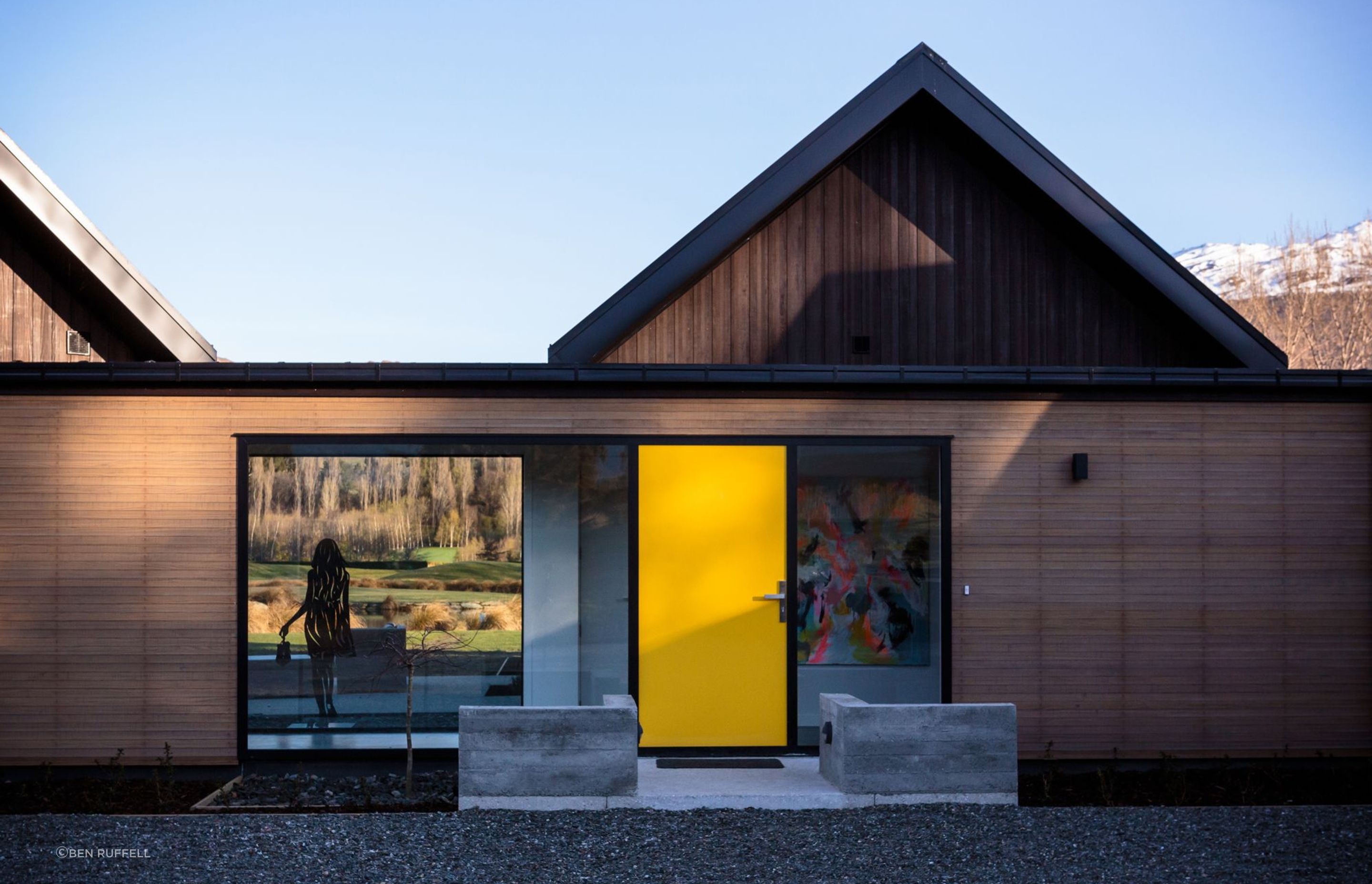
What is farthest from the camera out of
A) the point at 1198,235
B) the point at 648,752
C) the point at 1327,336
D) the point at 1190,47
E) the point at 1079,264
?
the point at 1198,235

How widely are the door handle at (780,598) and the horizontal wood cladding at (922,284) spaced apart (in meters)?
2.37

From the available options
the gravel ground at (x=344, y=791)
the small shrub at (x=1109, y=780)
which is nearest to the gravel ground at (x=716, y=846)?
the small shrub at (x=1109, y=780)

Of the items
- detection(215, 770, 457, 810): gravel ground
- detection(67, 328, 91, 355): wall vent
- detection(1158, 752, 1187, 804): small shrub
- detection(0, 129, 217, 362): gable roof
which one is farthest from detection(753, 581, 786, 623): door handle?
detection(67, 328, 91, 355): wall vent

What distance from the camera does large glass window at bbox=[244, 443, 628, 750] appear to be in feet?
29.6

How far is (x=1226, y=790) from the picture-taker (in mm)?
8594

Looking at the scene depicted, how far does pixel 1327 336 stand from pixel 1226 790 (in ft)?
129

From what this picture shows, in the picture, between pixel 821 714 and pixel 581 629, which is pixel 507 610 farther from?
pixel 821 714

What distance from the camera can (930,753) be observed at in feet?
25.6

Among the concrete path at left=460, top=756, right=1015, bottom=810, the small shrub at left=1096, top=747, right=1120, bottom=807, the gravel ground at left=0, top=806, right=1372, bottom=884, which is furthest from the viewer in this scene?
the small shrub at left=1096, top=747, right=1120, bottom=807

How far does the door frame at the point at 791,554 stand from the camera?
29.8ft

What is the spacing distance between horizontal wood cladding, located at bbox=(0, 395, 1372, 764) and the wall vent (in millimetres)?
Result: 2248

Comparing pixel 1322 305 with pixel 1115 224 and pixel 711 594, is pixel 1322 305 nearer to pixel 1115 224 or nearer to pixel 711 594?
pixel 1115 224

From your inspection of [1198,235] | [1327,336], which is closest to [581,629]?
[1327,336]

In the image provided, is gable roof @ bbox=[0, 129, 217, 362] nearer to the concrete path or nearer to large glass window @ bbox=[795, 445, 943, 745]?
the concrete path
